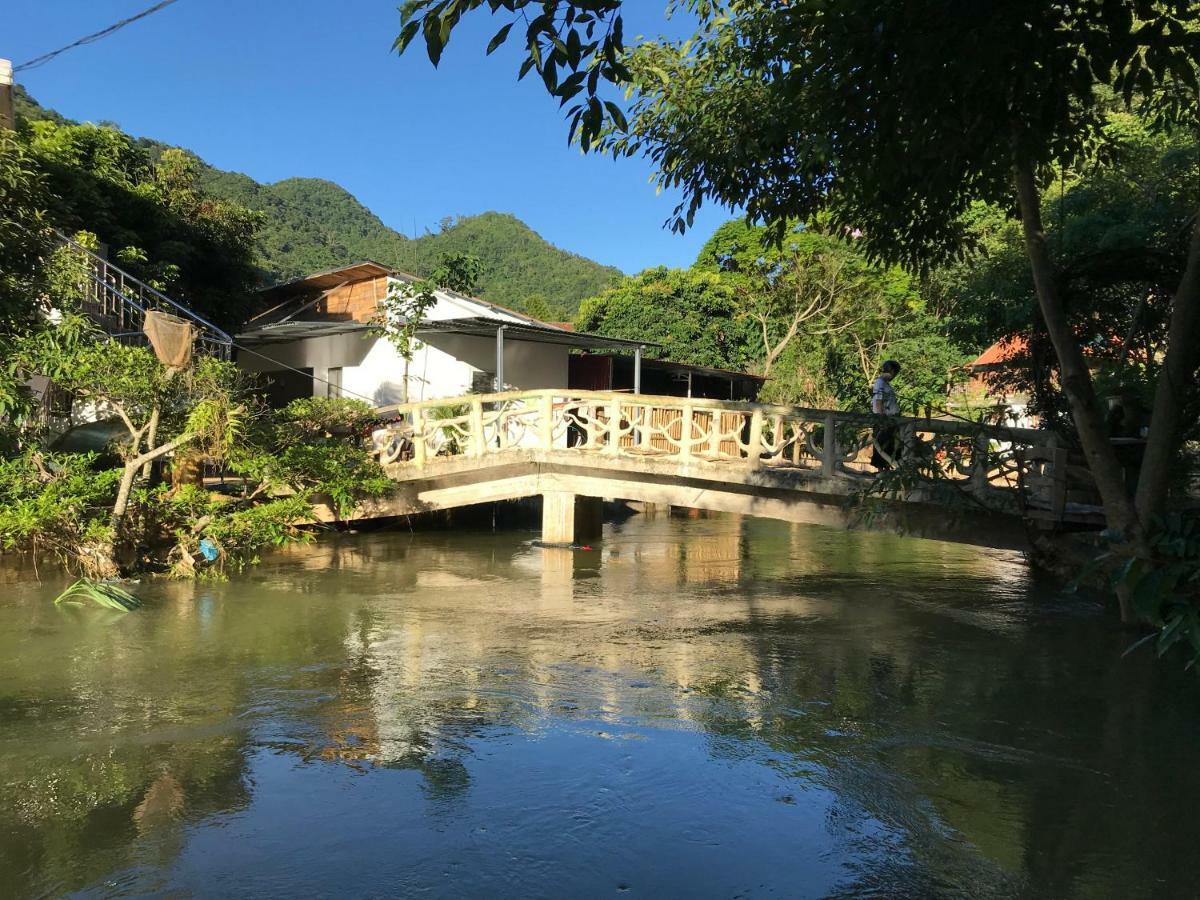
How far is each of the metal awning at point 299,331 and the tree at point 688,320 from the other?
31.6ft

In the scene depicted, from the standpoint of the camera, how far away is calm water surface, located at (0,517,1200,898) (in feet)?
14.4

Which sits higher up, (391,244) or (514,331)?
(391,244)

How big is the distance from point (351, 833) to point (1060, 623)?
736 cm

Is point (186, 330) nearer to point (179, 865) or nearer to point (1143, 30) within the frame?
point (179, 865)

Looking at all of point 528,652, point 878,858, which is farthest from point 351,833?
point 528,652

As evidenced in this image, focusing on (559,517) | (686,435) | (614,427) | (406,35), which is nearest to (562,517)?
(559,517)

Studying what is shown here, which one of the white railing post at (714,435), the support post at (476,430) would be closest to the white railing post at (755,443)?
the white railing post at (714,435)

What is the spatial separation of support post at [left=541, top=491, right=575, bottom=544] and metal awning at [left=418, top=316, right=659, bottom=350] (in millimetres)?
3116

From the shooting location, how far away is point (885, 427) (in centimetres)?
937

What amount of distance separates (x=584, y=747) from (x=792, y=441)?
18.8ft

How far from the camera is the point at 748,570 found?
1265 cm

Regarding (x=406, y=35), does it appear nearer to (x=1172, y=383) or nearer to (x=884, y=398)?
(x=1172, y=383)

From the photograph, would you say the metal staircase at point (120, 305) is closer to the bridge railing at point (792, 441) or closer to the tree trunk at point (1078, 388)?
the bridge railing at point (792, 441)

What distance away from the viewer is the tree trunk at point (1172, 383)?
593 cm
